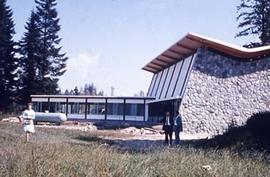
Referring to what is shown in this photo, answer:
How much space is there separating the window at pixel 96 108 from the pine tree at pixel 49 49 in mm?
9734

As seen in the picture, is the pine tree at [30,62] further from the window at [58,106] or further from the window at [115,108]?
the window at [115,108]

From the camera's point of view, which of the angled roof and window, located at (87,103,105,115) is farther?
window, located at (87,103,105,115)

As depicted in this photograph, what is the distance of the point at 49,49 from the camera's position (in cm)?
6212

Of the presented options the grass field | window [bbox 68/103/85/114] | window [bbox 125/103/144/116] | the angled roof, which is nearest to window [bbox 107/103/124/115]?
Answer: window [bbox 125/103/144/116]

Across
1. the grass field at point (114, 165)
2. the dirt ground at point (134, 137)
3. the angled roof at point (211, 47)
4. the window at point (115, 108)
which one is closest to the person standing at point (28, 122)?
the dirt ground at point (134, 137)

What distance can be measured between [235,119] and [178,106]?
4545 millimetres

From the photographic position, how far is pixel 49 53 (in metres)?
62.0

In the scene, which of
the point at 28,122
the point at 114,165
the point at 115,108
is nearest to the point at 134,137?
the point at 28,122

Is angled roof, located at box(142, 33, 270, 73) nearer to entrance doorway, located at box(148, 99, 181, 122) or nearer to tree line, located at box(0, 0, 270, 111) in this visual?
entrance doorway, located at box(148, 99, 181, 122)

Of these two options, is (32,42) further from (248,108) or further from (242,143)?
(242,143)

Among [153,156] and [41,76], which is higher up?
[41,76]

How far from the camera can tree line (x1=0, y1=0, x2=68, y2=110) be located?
58.5 metres

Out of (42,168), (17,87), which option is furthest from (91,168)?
(17,87)

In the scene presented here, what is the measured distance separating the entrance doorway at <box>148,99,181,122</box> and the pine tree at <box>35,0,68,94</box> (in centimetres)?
1760
